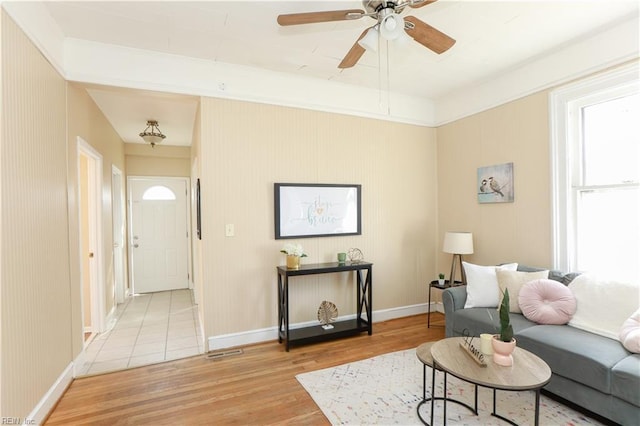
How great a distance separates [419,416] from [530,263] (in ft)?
6.68

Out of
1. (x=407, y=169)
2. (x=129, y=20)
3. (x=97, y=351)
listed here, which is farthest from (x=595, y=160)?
(x=97, y=351)

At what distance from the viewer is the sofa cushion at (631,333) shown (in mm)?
1973

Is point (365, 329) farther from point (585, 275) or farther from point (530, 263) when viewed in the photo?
point (585, 275)

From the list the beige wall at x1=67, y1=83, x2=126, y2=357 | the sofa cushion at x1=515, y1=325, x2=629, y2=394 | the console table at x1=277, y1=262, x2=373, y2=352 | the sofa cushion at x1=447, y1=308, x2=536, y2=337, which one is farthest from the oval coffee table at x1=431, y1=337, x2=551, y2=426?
the beige wall at x1=67, y1=83, x2=126, y2=357

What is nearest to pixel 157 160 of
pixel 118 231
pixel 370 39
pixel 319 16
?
pixel 118 231

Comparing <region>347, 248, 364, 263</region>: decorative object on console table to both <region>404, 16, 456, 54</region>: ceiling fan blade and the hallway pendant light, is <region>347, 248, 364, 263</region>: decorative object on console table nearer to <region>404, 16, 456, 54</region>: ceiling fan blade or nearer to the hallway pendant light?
<region>404, 16, 456, 54</region>: ceiling fan blade

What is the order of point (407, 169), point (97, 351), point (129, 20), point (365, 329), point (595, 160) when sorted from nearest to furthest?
1. point (129, 20)
2. point (595, 160)
3. point (97, 351)
4. point (365, 329)
5. point (407, 169)

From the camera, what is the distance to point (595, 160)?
283 cm

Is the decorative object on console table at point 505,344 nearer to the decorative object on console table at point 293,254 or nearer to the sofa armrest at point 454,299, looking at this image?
the sofa armrest at point 454,299

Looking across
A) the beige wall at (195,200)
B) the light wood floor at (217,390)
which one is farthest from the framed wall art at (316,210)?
the light wood floor at (217,390)

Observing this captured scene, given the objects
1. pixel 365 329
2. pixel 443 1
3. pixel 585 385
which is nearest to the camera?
pixel 585 385

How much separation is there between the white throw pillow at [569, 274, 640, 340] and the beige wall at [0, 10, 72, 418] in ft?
12.3

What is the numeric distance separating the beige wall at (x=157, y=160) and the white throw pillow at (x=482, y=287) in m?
5.09

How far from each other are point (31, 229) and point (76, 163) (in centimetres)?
111
